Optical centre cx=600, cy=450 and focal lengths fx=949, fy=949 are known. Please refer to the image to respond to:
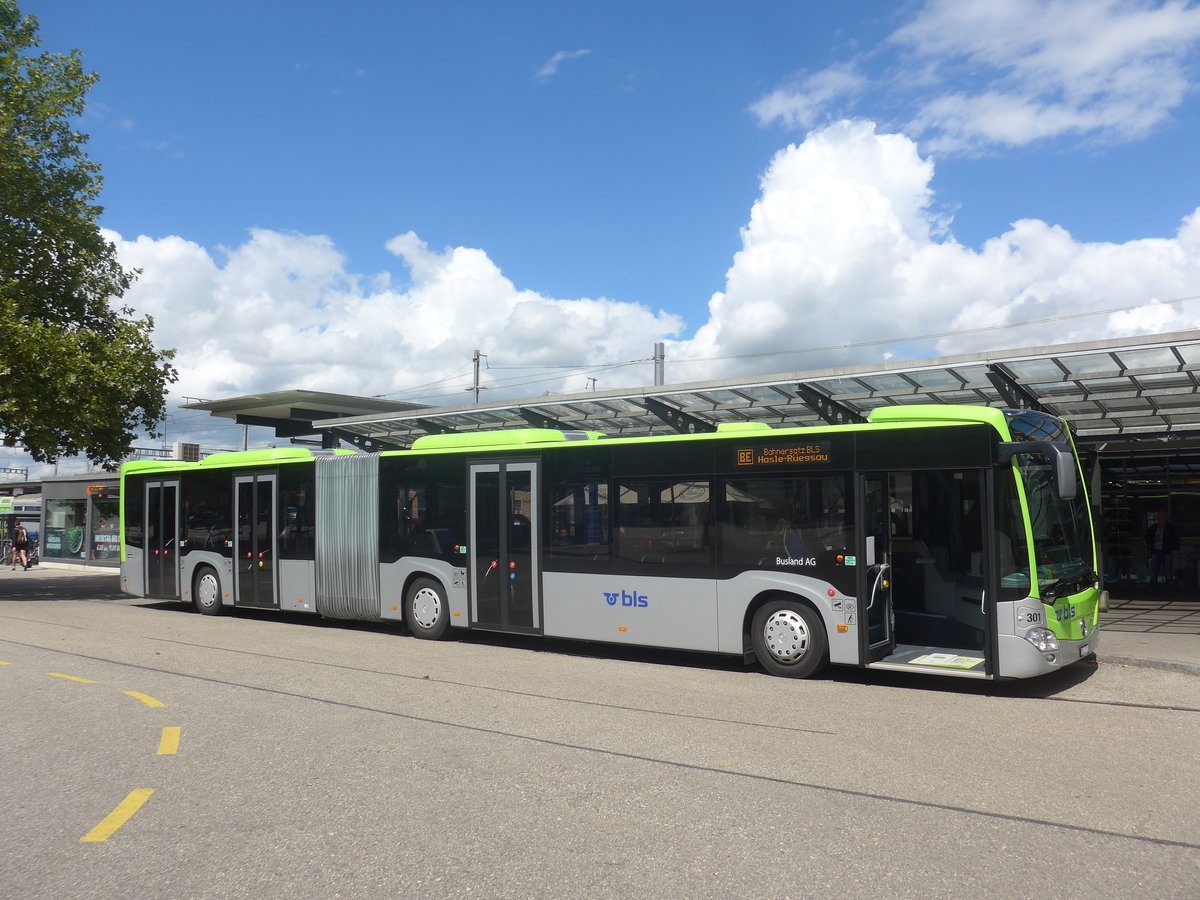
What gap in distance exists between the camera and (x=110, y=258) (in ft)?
74.4

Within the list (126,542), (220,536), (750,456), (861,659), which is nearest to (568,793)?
(861,659)

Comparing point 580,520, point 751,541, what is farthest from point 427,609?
point 751,541

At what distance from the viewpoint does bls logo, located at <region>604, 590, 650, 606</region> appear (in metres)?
11.2

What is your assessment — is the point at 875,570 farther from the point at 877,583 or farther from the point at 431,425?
the point at 431,425

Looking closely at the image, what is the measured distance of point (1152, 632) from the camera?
42.7 feet

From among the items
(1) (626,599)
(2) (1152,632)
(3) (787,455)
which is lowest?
(2) (1152,632)

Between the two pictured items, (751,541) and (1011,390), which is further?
(1011,390)

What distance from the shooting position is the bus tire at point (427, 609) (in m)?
13.3

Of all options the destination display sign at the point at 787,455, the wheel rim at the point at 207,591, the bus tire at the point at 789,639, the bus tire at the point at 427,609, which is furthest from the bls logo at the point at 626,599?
the wheel rim at the point at 207,591

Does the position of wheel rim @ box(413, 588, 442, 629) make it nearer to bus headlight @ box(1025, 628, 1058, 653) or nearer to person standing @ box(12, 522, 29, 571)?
bus headlight @ box(1025, 628, 1058, 653)

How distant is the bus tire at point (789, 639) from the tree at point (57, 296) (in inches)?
608

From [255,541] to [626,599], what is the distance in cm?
782

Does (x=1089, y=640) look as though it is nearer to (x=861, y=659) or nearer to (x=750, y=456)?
(x=861, y=659)

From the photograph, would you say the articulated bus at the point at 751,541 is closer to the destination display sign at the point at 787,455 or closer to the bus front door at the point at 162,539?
the destination display sign at the point at 787,455
